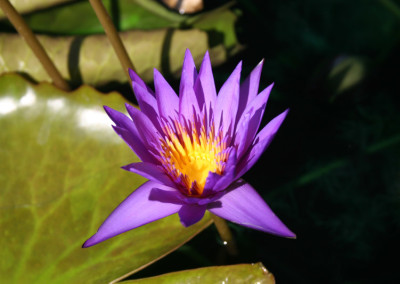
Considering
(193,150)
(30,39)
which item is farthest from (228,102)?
(30,39)

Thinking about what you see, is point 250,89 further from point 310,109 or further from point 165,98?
point 310,109

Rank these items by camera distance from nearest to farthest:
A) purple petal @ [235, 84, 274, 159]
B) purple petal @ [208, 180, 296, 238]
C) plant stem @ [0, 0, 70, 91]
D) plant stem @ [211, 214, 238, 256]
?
purple petal @ [208, 180, 296, 238] < purple petal @ [235, 84, 274, 159] < plant stem @ [211, 214, 238, 256] < plant stem @ [0, 0, 70, 91]

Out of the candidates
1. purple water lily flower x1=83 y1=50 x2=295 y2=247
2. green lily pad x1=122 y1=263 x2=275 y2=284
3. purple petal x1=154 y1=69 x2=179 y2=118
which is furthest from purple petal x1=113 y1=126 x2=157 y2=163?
green lily pad x1=122 y1=263 x2=275 y2=284

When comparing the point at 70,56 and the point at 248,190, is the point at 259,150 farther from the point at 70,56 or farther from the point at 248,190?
the point at 70,56

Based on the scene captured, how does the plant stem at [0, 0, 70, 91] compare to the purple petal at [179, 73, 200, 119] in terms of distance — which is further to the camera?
the plant stem at [0, 0, 70, 91]

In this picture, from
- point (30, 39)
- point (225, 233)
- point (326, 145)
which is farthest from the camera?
point (326, 145)

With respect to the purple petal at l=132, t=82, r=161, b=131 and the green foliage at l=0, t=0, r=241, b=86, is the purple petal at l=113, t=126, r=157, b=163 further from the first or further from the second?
the green foliage at l=0, t=0, r=241, b=86
